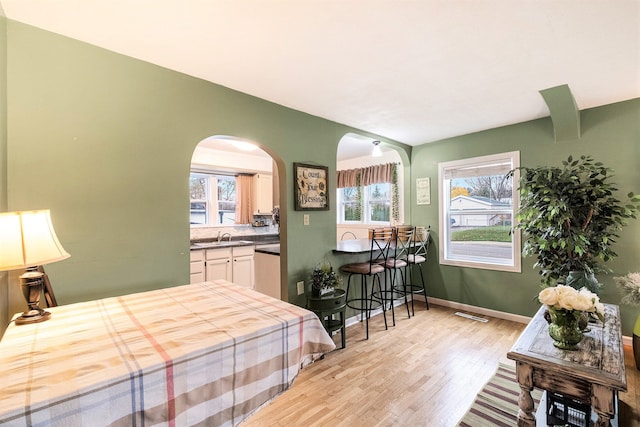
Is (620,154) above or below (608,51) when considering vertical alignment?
below

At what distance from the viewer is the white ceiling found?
151 centimetres

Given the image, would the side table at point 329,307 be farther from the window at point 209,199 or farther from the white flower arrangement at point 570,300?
the window at point 209,199

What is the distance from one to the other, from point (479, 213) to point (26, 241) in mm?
4276

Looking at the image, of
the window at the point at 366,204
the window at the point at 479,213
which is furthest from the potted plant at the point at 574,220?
the window at the point at 366,204

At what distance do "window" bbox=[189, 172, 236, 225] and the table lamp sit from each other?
3.82m

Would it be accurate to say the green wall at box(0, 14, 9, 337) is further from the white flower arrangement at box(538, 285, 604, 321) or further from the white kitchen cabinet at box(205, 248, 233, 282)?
the white flower arrangement at box(538, 285, 604, 321)

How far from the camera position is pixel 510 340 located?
295 cm

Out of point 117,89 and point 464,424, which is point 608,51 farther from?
point 117,89

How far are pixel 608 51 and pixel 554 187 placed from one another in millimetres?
1131

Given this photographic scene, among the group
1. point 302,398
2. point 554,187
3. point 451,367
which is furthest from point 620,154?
point 302,398

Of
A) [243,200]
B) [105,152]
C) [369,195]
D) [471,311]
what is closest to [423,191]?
[369,195]

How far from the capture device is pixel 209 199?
512 centimetres

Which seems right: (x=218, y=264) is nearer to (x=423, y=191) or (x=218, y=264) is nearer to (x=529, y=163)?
(x=423, y=191)

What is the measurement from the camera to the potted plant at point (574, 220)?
2.48 m
